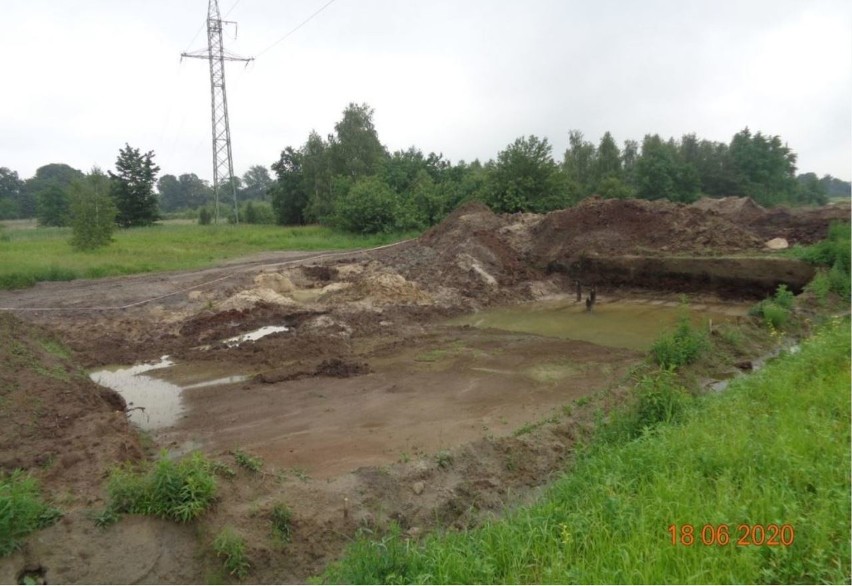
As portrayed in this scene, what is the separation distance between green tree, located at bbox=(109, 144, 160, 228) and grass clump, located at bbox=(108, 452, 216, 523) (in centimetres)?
3709

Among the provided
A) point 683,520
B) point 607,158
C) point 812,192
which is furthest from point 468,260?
point 812,192

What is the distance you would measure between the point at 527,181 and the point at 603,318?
46.7 ft

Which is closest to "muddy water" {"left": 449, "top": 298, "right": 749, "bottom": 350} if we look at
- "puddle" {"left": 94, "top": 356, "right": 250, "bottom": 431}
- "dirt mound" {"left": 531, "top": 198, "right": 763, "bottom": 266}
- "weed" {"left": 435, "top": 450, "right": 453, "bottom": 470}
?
"dirt mound" {"left": 531, "top": 198, "right": 763, "bottom": 266}

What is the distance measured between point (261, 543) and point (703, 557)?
121 inches

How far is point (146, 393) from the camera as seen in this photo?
370 inches

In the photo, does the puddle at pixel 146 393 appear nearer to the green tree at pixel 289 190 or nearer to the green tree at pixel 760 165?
the green tree at pixel 289 190

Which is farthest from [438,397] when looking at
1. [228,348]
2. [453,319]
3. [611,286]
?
[611,286]

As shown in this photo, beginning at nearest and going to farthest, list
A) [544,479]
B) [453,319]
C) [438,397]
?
[544,479], [438,397], [453,319]

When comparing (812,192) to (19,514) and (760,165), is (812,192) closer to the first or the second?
(760,165)

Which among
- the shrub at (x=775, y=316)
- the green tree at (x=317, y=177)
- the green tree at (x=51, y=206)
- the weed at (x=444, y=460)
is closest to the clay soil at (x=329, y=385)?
the weed at (x=444, y=460)

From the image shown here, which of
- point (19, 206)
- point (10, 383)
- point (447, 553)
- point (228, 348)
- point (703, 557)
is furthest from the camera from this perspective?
point (19, 206)

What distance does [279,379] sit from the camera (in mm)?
9648

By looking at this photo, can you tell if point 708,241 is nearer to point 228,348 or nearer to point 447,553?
point 228,348
